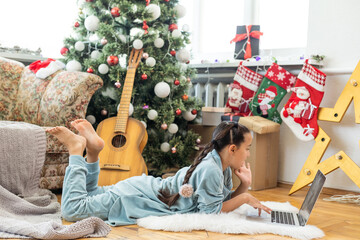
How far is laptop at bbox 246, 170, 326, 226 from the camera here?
1995 millimetres

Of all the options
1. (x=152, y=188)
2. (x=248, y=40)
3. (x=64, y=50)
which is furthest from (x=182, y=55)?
(x=152, y=188)

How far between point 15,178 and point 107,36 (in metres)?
1.19

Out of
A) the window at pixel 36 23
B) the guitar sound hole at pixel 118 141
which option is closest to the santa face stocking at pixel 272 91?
the guitar sound hole at pixel 118 141

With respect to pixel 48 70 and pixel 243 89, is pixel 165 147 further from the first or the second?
pixel 48 70

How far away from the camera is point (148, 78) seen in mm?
3176

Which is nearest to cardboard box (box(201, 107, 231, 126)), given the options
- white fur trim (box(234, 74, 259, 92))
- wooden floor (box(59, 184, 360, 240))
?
white fur trim (box(234, 74, 259, 92))

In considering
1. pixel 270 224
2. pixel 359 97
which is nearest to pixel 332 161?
pixel 359 97

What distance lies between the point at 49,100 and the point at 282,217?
4.97 feet

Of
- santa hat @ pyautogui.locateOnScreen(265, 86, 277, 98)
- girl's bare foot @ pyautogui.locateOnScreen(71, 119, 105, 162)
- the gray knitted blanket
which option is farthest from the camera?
santa hat @ pyautogui.locateOnScreen(265, 86, 277, 98)

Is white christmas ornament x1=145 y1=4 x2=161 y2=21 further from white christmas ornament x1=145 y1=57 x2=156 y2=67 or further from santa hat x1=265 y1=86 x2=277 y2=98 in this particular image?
santa hat x1=265 y1=86 x2=277 y2=98

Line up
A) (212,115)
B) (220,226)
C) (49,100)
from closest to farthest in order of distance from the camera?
(220,226) < (49,100) < (212,115)

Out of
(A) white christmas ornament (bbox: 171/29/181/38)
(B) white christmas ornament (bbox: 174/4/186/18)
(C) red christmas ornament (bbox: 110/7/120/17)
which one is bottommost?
(A) white christmas ornament (bbox: 171/29/181/38)

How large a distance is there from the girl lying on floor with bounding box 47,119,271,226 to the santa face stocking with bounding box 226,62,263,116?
1.18 metres

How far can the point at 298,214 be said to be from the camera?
221cm
